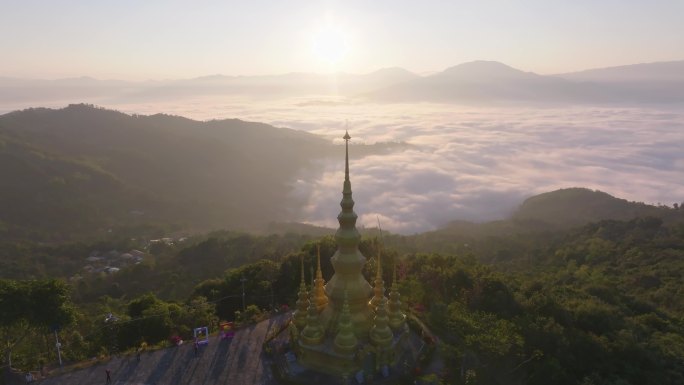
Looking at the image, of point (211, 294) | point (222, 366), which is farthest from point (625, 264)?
point (222, 366)

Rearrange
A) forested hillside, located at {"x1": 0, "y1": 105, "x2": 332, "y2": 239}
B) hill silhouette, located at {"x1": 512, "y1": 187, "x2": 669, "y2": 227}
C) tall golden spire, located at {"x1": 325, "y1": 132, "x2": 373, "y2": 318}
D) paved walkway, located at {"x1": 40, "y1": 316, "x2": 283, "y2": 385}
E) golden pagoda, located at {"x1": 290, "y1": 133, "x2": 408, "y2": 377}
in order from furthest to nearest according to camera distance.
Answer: hill silhouette, located at {"x1": 512, "y1": 187, "x2": 669, "y2": 227} < forested hillside, located at {"x1": 0, "y1": 105, "x2": 332, "y2": 239} < paved walkway, located at {"x1": 40, "y1": 316, "x2": 283, "y2": 385} < tall golden spire, located at {"x1": 325, "y1": 132, "x2": 373, "y2": 318} < golden pagoda, located at {"x1": 290, "y1": 133, "x2": 408, "y2": 377}

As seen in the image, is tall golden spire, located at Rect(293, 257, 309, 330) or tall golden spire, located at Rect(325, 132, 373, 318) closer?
tall golden spire, located at Rect(325, 132, 373, 318)

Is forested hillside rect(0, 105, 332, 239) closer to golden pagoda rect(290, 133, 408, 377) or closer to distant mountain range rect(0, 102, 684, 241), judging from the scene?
distant mountain range rect(0, 102, 684, 241)

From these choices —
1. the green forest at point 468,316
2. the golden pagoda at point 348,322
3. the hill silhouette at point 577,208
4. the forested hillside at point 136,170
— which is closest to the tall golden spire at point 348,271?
the golden pagoda at point 348,322

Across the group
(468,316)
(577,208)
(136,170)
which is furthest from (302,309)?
(136,170)

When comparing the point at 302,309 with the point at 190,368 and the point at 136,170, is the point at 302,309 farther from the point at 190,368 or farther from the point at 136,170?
the point at 136,170

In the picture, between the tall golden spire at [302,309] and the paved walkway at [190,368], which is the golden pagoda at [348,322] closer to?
the tall golden spire at [302,309]

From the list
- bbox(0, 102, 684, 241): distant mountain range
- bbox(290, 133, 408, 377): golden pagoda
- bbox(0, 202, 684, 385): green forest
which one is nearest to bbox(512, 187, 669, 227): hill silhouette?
bbox(0, 102, 684, 241): distant mountain range
